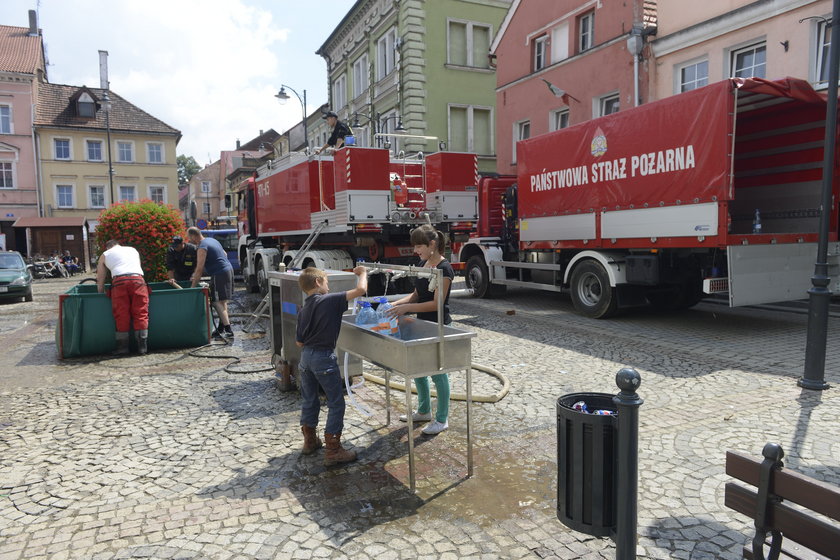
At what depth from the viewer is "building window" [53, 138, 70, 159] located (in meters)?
41.2

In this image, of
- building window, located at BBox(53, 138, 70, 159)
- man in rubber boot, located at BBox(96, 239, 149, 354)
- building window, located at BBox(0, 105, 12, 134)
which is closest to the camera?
man in rubber boot, located at BBox(96, 239, 149, 354)

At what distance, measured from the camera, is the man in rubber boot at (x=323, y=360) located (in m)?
4.33

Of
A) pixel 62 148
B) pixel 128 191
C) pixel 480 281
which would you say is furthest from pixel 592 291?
pixel 62 148

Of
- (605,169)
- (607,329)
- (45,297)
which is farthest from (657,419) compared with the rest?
(45,297)

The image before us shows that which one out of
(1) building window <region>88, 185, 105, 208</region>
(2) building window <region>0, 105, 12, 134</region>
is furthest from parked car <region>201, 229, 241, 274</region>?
(2) building window <region>0, 105, 12, 134</region>

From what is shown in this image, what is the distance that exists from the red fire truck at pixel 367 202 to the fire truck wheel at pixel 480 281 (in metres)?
0.77

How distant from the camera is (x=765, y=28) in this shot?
1309 cm

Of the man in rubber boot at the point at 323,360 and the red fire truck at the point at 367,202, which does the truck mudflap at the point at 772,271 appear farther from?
the man in rubber boot at the point at 323,360

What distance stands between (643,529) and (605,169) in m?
7.89

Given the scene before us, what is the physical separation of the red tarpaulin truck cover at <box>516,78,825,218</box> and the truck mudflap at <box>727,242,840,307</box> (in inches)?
40.1

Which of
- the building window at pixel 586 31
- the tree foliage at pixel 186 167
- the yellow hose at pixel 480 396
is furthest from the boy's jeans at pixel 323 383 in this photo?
the tree foliage at pixel 186 167

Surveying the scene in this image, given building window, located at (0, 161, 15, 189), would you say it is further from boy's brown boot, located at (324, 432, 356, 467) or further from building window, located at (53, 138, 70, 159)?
boy's brown boot, located at (324, 432, 356, 467)

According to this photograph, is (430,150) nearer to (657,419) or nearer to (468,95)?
(468,95)

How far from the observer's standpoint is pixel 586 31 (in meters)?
18.2
